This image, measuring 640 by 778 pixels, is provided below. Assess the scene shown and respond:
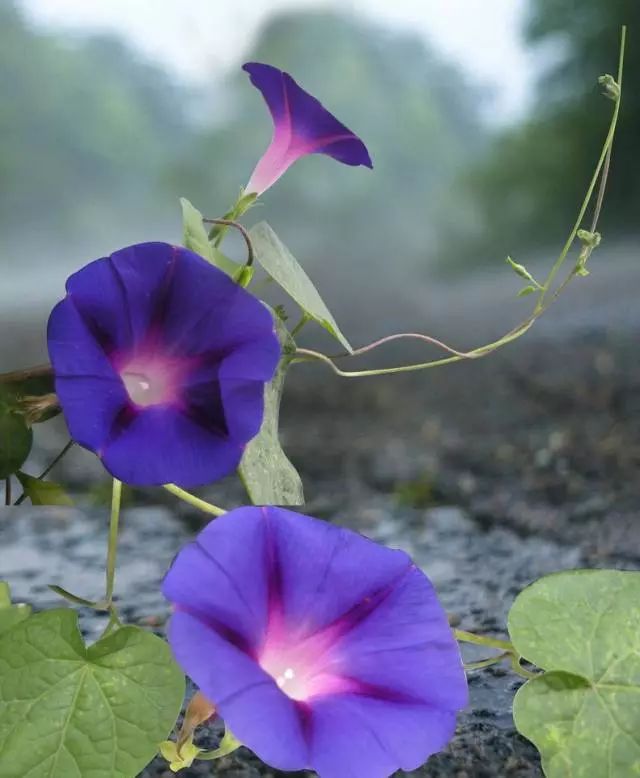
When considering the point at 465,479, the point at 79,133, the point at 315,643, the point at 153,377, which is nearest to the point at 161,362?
the point at 153,377

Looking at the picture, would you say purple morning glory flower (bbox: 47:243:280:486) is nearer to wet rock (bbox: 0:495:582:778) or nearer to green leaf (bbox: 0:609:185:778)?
green leaf (bbox: 0:609:185:778)

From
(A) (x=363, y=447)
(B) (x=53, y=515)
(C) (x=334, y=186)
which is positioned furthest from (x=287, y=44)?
(B) (x=53, y=515)

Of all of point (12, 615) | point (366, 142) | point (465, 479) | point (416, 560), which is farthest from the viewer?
point (366, 142)

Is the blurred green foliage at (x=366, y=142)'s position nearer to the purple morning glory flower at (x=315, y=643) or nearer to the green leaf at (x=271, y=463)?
the green leaf at (x=271, y=463)

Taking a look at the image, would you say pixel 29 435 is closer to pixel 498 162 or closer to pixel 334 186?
pixel 334 186

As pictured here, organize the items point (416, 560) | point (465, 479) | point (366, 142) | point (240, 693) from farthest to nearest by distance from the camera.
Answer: point (366, 142) < point (465, 479) < point (416, 560) < point (240, 693)

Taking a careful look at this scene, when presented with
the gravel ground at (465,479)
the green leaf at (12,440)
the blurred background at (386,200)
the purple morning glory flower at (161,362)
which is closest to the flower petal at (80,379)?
the purple morning glory flower at (161,362)

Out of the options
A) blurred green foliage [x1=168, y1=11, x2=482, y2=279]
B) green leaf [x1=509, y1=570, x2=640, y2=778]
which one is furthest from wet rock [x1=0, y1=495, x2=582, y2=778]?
blurred green foliage [x1=168, y1=11, x2=482, y2=279]

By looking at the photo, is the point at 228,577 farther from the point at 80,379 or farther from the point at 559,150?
the point at 559,150
